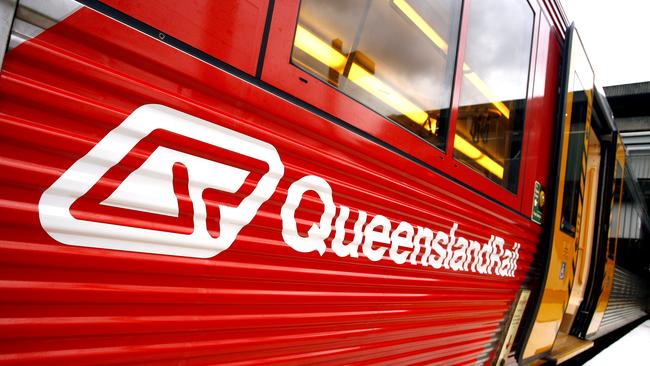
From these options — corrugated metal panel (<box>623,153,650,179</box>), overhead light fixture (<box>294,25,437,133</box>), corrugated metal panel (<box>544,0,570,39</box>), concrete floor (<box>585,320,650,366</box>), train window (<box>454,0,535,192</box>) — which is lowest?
concrete floor (<box>585,320,650,366</box>)

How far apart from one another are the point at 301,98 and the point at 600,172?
3.95 metres

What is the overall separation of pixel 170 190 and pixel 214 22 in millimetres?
345

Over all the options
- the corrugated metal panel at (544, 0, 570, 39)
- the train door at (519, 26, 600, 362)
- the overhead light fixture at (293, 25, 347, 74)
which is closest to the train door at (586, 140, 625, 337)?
the train door at (519, 26, 600, 362)

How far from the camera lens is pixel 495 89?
205cm

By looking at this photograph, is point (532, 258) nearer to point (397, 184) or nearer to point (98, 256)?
point (397, 184)

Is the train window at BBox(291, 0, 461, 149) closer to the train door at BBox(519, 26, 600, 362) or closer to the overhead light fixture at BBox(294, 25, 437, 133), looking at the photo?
the overhead light fixture at BBox(294, 25, 437, 133)

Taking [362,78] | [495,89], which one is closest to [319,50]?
[362,78]

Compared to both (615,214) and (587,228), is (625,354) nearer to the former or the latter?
(587,228)

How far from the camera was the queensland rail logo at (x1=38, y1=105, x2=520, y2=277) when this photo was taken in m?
0.67

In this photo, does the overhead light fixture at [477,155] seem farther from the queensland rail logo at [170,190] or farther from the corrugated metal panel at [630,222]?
the corrugated metal panel at [630,222]

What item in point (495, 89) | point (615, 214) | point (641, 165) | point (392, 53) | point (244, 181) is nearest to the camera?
point (244, 181)

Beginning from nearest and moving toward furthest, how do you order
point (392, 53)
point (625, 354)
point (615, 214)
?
point (392, 53) → point (625, 354) → point (615, 214)

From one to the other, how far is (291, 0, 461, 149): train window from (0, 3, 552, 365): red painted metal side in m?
0.19

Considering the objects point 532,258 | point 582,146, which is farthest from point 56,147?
point 582,146
